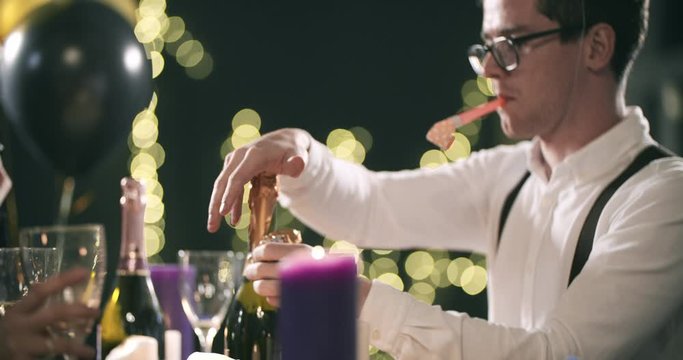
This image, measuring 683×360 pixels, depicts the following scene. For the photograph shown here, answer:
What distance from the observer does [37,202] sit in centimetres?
366

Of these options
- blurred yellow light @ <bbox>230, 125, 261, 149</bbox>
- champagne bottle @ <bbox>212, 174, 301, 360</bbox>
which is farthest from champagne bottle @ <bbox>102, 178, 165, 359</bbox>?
blurred yellow light @ <bbox>230, 125, 261, 149</bbox>

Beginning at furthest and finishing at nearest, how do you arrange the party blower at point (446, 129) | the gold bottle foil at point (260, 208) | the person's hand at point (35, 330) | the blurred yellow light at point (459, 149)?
the blurred yellow light at point (459, 149) < the party blower at point (446, 129) < the gold bottle foil at point (260, 208) < the person's hand at point (35, 330)

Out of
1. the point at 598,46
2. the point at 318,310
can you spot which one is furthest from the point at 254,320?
the point at 598,46

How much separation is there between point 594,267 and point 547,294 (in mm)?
261

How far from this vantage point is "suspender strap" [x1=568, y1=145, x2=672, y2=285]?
1.54 m

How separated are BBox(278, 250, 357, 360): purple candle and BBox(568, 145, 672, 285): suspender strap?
3.23 ft

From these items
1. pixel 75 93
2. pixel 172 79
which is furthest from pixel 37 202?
pixel 75 93

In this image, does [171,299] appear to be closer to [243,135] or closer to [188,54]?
[243,135]

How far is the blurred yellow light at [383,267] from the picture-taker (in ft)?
12.6

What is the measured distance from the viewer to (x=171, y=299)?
1.45 meters

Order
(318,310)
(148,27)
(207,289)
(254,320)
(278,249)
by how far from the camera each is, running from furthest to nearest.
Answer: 1. (148,27)
2. (207,289)
3. (254,320)
4. (278,249)
5. (318,310)

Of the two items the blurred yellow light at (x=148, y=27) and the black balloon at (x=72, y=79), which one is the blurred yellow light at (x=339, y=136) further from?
the black balloon at (x=72, y=79)

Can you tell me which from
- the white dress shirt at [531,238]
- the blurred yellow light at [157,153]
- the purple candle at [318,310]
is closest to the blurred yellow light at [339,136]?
the blurred yellow light at [157,153]

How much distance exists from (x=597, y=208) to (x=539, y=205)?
17cm
